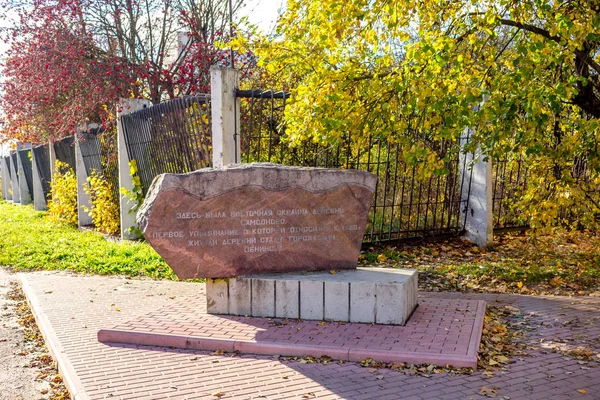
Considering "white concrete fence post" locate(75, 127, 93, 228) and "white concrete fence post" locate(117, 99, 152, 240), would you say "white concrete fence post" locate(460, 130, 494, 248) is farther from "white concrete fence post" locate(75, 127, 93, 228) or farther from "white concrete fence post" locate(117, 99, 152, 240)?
"white concrete fence post" locate(75, 127, 93, 228)

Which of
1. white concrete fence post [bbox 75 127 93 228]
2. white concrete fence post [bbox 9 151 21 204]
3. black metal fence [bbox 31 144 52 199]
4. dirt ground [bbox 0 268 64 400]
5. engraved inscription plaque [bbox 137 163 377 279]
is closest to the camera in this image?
dirt ground [bbox 0 268 64 400]

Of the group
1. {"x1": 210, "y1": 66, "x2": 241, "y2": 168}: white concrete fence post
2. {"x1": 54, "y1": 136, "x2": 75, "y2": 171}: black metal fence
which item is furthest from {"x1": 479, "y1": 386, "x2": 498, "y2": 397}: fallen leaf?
{"x1": 54, "y1": 136, "x2": 75, "y2": 171}: black metal fence

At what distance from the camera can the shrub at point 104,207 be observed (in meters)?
13.1

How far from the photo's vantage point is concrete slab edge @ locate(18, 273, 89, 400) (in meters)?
4.48

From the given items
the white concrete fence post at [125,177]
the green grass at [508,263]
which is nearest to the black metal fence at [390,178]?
the green grass at [508,263]

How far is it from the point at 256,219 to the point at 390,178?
525 centimetres

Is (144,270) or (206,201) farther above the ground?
(206,201)

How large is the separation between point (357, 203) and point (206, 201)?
157 centimetres

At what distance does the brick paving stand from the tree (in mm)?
1959

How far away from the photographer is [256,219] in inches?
247

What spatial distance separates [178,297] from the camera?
24.0ft

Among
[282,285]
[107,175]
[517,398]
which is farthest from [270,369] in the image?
[107,175]

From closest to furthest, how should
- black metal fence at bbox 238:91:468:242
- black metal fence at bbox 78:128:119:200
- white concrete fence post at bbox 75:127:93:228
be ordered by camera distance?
black metal fence at bbox 238:91:468:242 → black metal fence at bbox 78:128:119:200 → white concrete fence post at bbox 75:127:93:228

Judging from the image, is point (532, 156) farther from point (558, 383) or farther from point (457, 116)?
point (558, 383)
